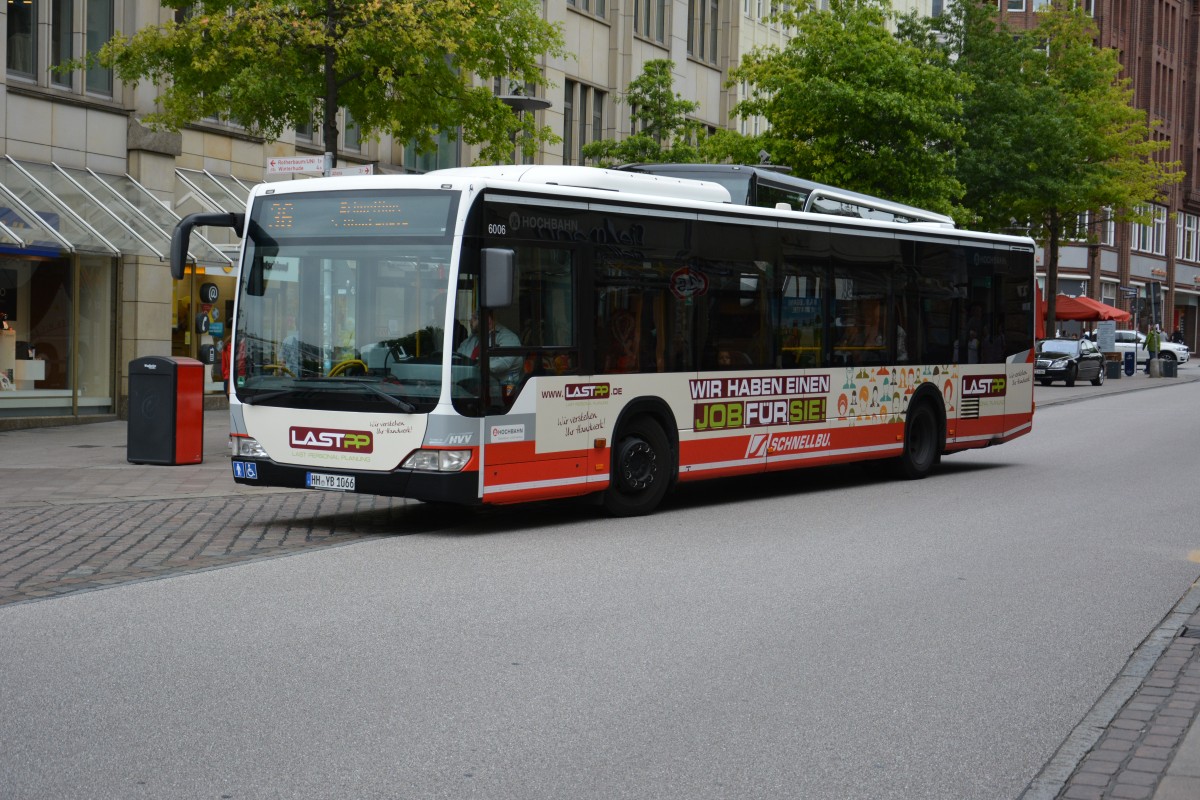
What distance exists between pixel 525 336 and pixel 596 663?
5240 millimetres

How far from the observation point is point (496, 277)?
11.6 m

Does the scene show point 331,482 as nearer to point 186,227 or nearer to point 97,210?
point 186,227

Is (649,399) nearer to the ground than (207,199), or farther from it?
nearer to the ground

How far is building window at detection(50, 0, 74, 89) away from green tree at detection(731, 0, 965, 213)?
52.7 feet

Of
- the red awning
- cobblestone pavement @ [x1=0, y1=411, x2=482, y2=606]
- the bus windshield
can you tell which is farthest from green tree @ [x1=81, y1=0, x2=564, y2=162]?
the red awning

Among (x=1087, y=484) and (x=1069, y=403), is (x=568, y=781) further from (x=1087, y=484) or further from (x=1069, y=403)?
(x=1069, y=403)

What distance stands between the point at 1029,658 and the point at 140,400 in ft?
39.4

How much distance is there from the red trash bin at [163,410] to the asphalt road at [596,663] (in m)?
5.68

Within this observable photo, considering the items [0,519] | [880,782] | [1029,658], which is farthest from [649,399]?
[880,782]

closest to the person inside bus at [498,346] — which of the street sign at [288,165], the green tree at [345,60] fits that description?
the street sign at [288,165]

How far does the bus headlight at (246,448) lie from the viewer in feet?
40.9

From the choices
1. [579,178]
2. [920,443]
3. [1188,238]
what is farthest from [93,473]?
[1188,238]

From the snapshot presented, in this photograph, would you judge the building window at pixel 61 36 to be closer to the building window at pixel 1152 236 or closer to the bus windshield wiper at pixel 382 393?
the bus windshield wiper at pixel 382 393

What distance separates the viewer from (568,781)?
5.36 metres
